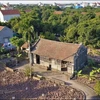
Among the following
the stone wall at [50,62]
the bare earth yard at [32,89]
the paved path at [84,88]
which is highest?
the stone wall at [50,62]

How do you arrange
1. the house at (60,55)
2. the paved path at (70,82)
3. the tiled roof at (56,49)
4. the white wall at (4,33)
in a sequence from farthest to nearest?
the white wall at (4,33) < the tiled roof at (56,49) < the house at (60,55) < the paved path at (70,82)

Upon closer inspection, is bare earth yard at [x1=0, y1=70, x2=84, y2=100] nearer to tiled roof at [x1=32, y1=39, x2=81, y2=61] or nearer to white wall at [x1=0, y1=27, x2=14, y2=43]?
tiled roof at [x1=32, y1=39, x2=81, y2=61]

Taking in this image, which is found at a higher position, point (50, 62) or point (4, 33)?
point (4, 33)

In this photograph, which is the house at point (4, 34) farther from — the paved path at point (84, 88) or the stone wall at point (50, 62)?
the paved path at point (84, 88)

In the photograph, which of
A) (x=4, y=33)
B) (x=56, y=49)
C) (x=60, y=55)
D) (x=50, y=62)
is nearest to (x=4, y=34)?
(x=4, y=33)

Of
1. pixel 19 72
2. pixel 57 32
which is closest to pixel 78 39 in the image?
pixel 57 32

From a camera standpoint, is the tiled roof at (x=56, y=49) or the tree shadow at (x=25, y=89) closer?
the tree shadow at (x=25, y=89)

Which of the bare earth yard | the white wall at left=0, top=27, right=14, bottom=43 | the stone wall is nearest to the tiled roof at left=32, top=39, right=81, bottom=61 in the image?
the stone wall

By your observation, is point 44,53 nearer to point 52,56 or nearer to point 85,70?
point 52,56

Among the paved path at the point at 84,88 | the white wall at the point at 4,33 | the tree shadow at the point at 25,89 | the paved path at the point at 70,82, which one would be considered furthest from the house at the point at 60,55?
the white wall at the point at 4,33

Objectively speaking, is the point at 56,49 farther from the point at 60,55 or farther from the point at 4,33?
the point at 4,33
